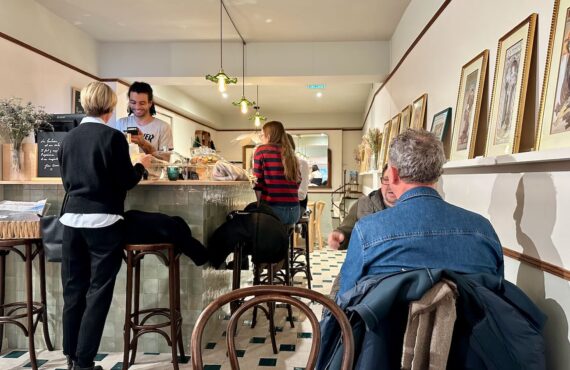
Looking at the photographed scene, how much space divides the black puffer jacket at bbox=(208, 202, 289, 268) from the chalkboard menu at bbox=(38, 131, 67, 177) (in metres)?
1.28

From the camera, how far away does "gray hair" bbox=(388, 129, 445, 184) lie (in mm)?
1301

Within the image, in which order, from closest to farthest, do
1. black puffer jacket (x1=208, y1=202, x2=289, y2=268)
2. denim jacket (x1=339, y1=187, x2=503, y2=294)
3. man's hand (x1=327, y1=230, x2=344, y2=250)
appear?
denim jacket (x1=339, y1=187, x2=503, y2=294) → man's hand (x1=327, y1=230, x2=344, y2=250) → black puffer jacket (x1=208, y1=202, x2=289, y2=268)

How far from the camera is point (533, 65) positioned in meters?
1.60

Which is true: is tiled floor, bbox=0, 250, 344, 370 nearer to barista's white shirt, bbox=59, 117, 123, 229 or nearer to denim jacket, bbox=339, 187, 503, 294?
barista's white shirt, bbox=59, 117, 123, 229

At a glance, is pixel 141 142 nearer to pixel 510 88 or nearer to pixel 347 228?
pixel 347 228

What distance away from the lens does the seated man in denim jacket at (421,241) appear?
1.15 m

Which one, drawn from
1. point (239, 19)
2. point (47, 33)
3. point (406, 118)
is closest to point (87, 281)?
point (406, 118)

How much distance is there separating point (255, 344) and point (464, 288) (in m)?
2.24

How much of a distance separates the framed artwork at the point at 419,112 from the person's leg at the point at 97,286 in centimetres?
256

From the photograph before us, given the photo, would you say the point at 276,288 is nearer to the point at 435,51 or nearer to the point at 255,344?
the point at 255,344

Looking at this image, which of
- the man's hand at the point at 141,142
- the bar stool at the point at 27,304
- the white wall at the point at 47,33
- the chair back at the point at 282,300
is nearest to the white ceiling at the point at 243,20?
the white wall at the point at 47,33

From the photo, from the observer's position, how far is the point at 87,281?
7.49 feet

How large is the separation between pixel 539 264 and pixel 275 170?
7.08ft

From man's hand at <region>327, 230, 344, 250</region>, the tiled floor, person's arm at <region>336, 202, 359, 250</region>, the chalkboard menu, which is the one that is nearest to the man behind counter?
the chalkboard menu
